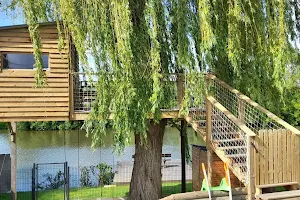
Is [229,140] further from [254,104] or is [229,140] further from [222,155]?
[254,104]

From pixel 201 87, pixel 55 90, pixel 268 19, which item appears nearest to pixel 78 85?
pixel 55 90

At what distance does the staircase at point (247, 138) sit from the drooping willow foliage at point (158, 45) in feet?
1.30

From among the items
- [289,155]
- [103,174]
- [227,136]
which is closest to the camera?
[289,155]

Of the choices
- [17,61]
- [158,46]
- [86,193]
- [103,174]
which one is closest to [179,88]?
[158,46]

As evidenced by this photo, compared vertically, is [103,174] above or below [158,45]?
below

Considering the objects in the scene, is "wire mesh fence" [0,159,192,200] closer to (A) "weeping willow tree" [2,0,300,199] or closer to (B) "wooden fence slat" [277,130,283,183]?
(A) "weeping willow tree" [2,0,300,199]

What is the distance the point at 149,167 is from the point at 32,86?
2.99 m

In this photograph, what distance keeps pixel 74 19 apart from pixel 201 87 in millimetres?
2393

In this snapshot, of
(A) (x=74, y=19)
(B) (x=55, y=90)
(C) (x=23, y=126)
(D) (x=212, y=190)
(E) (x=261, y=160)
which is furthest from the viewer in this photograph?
(C) (x=23, y=126)

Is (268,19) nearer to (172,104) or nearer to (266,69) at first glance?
(266,69)

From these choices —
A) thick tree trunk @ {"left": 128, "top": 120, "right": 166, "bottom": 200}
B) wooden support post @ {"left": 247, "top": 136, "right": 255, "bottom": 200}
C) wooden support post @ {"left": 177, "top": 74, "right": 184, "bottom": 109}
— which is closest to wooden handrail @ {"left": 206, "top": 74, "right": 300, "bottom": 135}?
wooden support post @ {"left": 177, "top": 74, "right": 184, "bottom": 109}

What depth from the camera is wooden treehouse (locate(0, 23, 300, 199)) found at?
615 cm

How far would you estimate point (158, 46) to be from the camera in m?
5.90

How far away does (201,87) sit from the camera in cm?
613
